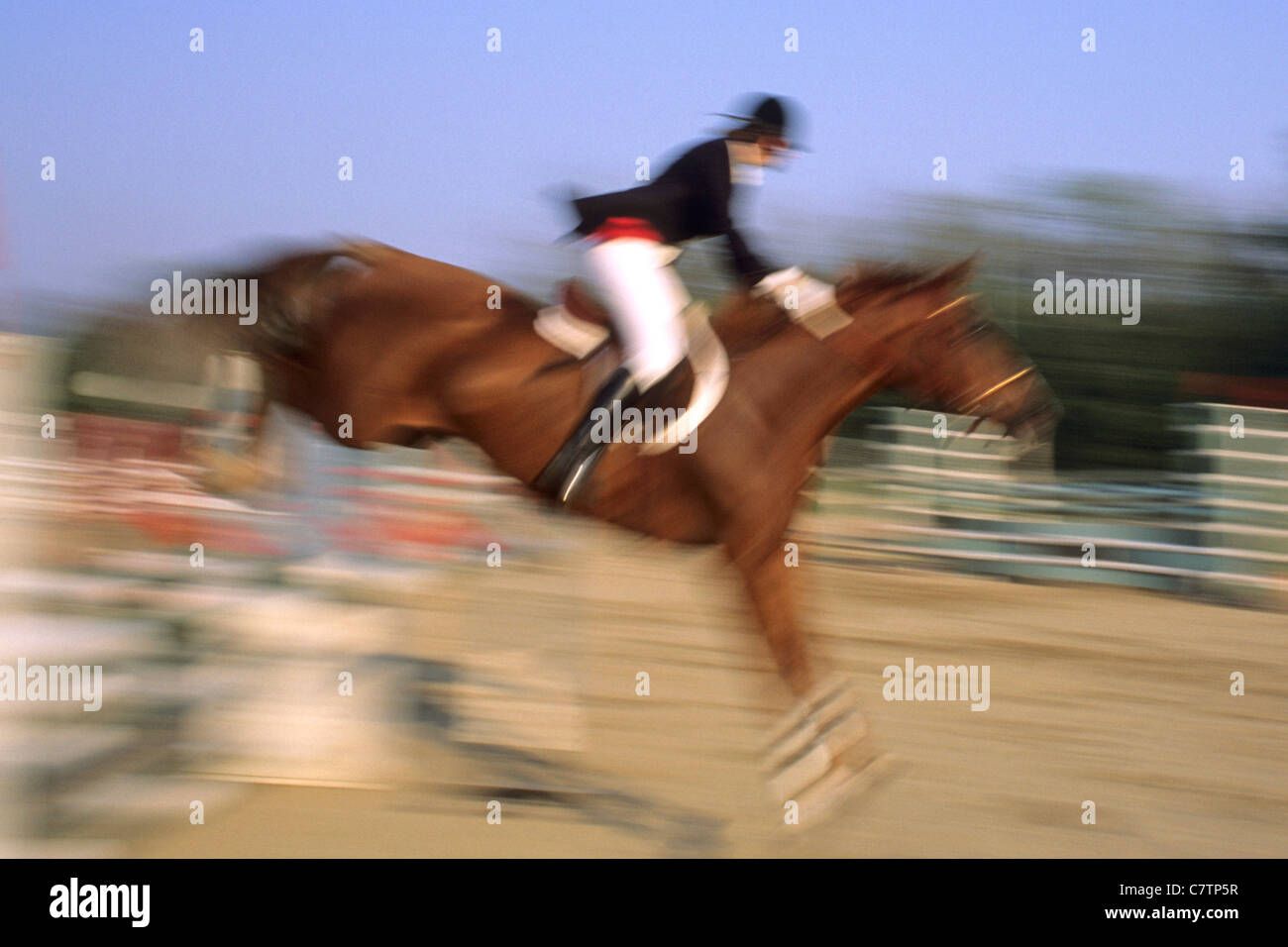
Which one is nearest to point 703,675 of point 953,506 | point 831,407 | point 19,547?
point 831,407

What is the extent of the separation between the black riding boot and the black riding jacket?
44 cm

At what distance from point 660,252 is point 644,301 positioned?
0.57 ft

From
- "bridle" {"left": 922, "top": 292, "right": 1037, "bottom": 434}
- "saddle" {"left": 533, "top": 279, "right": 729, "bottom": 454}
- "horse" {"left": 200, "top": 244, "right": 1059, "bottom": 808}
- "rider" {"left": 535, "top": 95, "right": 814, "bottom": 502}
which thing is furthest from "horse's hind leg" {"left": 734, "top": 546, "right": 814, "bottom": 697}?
"bridle" {"left": 922, "top": 292, "right": 1037, "bottom": 434}

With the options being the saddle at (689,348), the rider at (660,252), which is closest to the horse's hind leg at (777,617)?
the saddle at (689,348)

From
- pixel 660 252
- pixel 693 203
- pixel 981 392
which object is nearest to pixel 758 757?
pixel 981 392

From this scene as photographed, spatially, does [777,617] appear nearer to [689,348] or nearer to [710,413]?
[710,413]

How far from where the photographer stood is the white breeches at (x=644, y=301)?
329 cm

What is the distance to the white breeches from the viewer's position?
3.29 metres

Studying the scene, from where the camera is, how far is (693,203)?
341cm

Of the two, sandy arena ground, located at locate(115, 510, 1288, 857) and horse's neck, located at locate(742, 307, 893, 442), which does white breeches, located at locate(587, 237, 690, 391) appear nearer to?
horse's neck, located at locate(742, 307, 893, 442)

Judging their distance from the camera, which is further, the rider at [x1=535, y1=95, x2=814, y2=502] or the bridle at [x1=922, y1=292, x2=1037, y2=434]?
the bridle at [x1=922, y1=292, x2=1037, y2=434]

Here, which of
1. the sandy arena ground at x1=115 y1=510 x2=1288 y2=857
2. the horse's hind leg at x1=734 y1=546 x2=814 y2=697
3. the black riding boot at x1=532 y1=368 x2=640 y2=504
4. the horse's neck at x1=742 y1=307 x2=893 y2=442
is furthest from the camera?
the horse's neck at x1=742 y1=307 x2=893 y2=442

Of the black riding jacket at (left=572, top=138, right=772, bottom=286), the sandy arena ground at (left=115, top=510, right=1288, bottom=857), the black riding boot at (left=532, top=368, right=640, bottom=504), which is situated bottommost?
the sandy arena ground at (left=115, top=510, right=1288, bottom=857)

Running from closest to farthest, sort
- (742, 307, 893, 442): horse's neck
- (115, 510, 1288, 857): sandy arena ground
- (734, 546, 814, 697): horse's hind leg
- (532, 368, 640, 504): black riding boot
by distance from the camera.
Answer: (115, 510, 1288, 857): sandy arena ground < (734, 546, 814, 697): horse's hind leg < (532, 368, 640, 504): black riding boot < (742, 307, 893, 442): horse's neck
